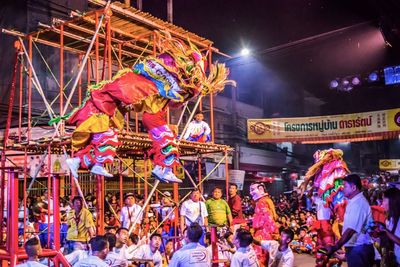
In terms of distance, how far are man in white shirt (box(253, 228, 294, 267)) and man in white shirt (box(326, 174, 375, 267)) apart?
347 centimetres

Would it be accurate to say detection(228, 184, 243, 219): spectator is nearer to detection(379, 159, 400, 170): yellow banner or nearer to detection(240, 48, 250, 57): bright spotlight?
detection(240, 48, 250, 57): bright spotlight

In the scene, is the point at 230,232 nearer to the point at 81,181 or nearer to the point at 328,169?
the point at 328,169

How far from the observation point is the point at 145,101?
22.7ft

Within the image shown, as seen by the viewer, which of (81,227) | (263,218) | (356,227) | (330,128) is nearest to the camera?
(356,227)

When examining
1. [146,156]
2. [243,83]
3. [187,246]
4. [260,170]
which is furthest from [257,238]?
[243,83]

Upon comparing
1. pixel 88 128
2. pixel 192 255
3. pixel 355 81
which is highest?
pixel 355 81

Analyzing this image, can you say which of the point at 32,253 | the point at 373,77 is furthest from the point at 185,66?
the point at 373,77

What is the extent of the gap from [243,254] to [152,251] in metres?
3.06

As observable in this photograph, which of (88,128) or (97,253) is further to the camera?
(88,128)

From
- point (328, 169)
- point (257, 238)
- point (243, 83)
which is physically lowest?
point (257, 238)

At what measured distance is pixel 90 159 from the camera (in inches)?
273

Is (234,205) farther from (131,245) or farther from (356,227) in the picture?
(356,227)

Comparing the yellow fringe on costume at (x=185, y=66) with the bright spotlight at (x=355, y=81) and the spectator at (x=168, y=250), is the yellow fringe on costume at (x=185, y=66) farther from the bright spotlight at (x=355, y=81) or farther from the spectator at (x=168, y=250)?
the bright spotlight at (x=355, y=81)

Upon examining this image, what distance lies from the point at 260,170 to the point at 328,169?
17473 millimetres
